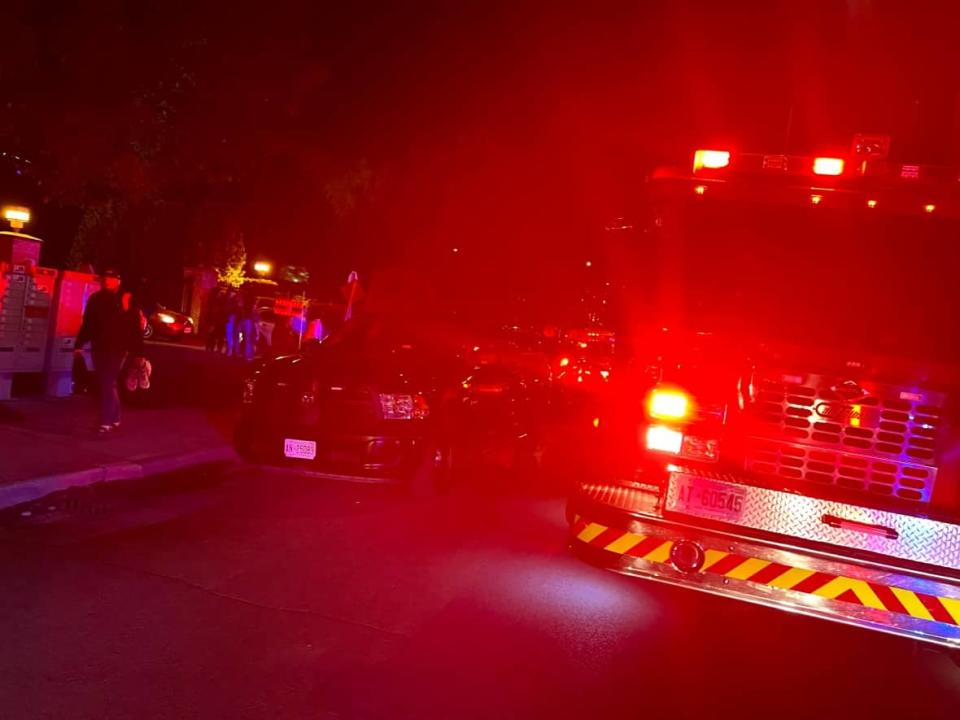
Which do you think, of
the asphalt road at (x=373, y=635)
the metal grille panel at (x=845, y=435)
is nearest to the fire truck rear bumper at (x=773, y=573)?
the asphalt road at (x=373, y=635)

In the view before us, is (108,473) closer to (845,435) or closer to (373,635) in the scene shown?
(373,635)

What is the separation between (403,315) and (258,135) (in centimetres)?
536

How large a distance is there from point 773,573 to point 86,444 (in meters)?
7.17

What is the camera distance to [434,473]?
9.19 meters

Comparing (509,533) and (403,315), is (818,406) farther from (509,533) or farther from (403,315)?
(403,315)

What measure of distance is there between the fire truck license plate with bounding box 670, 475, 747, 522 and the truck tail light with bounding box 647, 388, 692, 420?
19.7 inches

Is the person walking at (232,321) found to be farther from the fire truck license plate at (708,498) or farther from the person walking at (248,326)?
the fire truck license plate at (708,498)

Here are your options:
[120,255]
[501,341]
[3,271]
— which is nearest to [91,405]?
[3,271]

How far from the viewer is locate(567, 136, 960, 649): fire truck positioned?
478 cm

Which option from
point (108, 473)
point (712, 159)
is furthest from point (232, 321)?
point (712, 159)

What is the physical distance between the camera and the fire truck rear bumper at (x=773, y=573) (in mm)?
4641

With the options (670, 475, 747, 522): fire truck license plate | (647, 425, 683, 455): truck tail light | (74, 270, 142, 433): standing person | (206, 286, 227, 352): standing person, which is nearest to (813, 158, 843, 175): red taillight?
(647, 425, 683, 455): truck tail light

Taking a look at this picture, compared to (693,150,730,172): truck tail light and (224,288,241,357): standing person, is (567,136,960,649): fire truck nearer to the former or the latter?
(693,150,730,172): truck tail light

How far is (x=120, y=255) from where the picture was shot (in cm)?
2905
